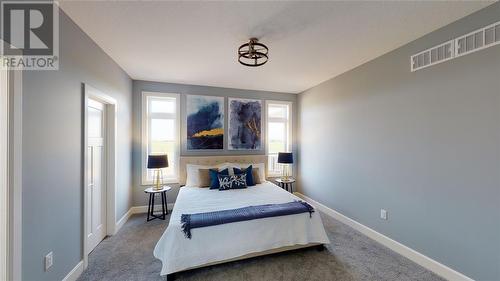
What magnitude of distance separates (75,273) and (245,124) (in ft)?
11.6

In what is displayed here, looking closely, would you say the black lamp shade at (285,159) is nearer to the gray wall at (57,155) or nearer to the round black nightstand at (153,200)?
the round black nightstand at (153,200)

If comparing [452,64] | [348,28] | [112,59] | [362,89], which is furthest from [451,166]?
[112,59]

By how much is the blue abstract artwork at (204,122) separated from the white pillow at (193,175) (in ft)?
1.57

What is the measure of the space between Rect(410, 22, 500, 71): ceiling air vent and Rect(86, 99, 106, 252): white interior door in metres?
4.06

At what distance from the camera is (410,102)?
2465mm

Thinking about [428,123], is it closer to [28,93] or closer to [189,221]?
[189,221]

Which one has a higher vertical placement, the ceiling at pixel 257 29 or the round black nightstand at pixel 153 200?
the ceiling at pixel 257 29

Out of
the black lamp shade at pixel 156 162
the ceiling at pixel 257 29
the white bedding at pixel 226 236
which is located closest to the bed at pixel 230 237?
the white bedding at pixel 226 236

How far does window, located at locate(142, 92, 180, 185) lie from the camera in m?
3.99

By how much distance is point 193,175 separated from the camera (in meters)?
3.85

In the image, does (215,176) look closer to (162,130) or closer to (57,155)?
(162,130)

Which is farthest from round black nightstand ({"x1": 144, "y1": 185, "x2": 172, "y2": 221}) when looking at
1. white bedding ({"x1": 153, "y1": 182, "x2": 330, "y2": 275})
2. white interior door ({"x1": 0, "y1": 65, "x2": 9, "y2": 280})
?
white interior door ({"x1": 0, "y1": 65, "x2": 9, "y2": 280})

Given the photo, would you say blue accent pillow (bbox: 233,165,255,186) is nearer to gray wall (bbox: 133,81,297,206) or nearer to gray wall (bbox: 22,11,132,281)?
gray wall (bbox: 133,81,297,206)

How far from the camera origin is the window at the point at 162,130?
399 centimetres
